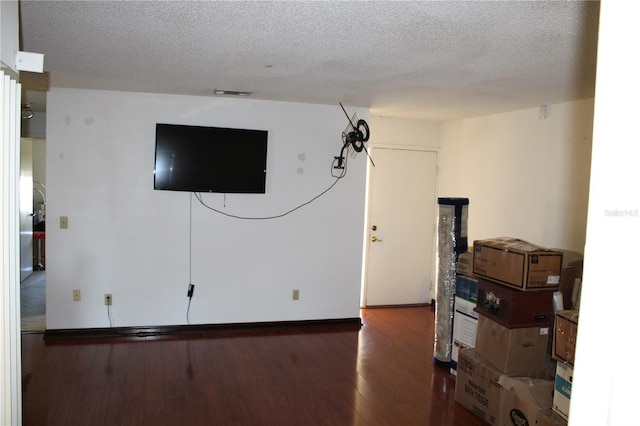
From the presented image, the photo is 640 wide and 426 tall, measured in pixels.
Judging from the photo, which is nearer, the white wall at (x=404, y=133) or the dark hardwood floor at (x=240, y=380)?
the dark hardwood floor at (x=240, y=380)

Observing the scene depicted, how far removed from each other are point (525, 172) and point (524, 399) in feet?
8.26

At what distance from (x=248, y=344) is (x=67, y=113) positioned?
2.70 m

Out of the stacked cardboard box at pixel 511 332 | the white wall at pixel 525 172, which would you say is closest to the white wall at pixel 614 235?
the stacked cardboard box at pixel 511 332

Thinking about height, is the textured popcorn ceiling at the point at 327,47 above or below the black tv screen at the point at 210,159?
above

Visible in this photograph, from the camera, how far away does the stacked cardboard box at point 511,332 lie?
2.91m

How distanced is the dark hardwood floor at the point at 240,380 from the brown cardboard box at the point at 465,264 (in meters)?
0.85

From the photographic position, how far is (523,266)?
295 centimetres

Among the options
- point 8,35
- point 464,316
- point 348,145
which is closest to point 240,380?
point 464,316

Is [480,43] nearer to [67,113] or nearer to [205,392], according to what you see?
[205,392]

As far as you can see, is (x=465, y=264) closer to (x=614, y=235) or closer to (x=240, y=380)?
(x=240, y=380)

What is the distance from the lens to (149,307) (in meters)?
4.48

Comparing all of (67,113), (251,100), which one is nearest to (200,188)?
(251,100)

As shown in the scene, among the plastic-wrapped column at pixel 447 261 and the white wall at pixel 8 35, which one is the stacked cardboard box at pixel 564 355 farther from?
the white wall at pixel 8 35

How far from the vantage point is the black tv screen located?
434 centimetres
